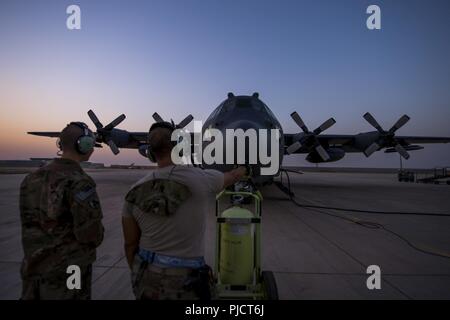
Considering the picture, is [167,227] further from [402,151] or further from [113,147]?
[402,151]

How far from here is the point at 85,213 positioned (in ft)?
7.70

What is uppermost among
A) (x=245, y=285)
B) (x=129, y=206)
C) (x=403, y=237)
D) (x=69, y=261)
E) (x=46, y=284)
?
(x=129, y=206)

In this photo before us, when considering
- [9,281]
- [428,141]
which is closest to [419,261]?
[9,281]

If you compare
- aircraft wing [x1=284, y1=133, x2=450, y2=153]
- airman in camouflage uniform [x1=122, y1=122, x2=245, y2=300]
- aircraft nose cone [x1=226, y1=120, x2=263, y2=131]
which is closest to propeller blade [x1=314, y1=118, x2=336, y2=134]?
aircraft wing [x1=284, y1=133, x2=450, y2=153]

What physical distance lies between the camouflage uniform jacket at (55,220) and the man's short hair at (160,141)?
29.4 inches

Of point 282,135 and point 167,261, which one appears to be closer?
point 167,261

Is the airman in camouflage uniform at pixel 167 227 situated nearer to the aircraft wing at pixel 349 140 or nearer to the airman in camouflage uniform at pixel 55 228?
the airman in camouflage uniform at pixel 55 228

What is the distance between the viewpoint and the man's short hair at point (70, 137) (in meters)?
2.52

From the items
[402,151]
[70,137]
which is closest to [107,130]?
[70,137]

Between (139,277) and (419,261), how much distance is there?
5.04 m

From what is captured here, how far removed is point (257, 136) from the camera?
848 cm

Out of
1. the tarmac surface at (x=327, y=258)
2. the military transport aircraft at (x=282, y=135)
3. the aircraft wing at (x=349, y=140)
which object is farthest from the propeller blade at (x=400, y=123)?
the tarmac surface at (x=327, y=258)

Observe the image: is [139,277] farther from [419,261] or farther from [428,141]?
[428,141]

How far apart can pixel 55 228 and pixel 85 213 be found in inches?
10.9
